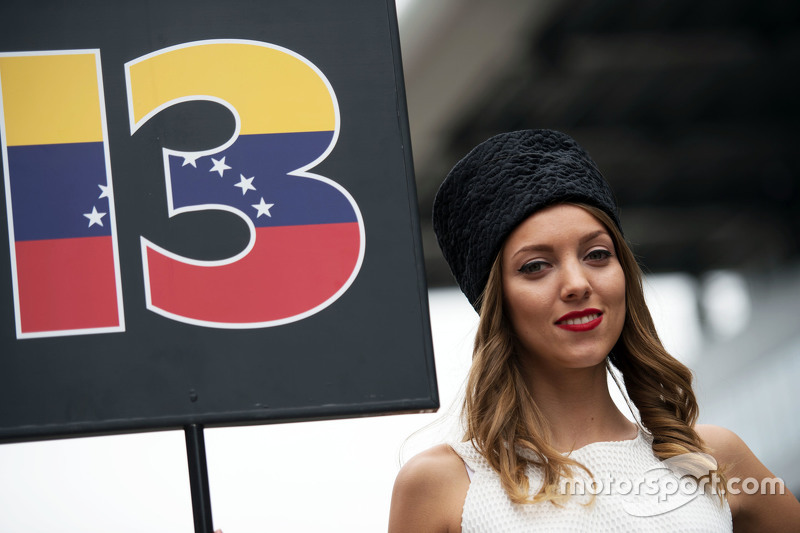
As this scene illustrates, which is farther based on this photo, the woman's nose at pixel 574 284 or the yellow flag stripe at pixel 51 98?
the woman's nose at pixel 574 284

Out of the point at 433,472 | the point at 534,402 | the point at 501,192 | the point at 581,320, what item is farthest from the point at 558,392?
the point at 501,192

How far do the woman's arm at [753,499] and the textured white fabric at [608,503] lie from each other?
114 mm

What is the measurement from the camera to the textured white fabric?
1.89 metres

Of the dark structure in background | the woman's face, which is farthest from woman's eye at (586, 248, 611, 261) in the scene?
the dark structure in background

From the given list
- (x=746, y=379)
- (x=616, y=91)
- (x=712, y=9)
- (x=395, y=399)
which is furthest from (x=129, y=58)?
(x=746, y=379)

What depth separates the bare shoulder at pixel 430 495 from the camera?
195cm

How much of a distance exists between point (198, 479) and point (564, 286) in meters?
0.76

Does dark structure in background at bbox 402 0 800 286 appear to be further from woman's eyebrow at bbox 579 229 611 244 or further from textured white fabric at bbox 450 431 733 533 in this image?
textured white fabric at bbox 450 431 733 533

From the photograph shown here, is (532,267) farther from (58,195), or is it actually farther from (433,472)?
(58,195)

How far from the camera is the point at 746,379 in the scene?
1078cm

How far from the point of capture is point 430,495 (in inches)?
77.6

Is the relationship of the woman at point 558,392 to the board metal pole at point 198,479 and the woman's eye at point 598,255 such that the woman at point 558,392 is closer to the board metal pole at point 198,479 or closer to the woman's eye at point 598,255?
the woman's eye at point 598,255

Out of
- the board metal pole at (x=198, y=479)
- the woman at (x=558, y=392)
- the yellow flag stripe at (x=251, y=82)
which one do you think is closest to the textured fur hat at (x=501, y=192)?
Answer: the woman at (x=558, y=392)

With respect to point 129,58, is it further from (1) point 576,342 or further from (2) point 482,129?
(2) point 482,129
